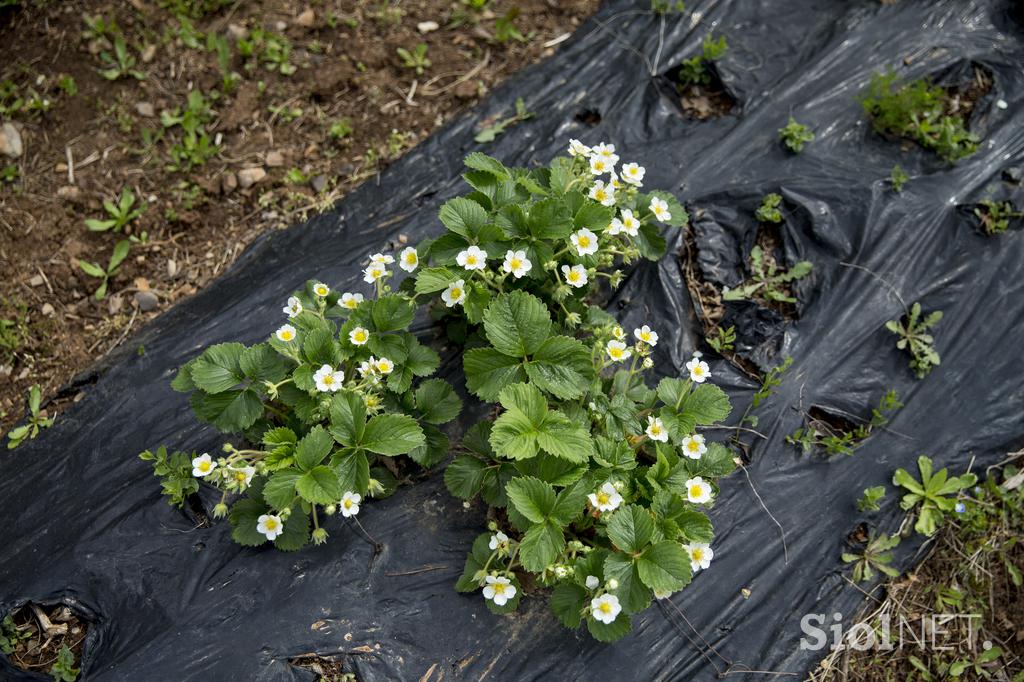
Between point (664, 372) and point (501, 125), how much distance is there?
1377 millimetres

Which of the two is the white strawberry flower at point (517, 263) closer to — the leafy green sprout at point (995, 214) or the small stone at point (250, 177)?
the small stone at point (250, 177)

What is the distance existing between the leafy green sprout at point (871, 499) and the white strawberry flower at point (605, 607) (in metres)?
1.10

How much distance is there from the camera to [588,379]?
6.98 feet

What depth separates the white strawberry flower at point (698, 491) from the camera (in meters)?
2.09

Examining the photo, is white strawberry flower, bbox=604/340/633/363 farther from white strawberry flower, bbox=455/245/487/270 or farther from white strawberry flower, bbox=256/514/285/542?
white strawberry flower, bbox=256/514/285/542

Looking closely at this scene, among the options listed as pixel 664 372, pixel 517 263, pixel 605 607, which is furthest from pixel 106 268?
pixel 605 607

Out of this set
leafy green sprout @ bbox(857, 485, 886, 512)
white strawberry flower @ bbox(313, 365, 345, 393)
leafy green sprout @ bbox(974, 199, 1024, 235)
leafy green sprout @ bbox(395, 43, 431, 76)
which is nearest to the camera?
white strawberry flower @ bbox(313, 365, 345, 393)

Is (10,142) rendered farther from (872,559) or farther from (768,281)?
(872,559)

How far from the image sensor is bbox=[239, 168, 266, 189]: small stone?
3.44 metres

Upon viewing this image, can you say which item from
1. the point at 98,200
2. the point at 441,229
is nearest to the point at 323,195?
the point at 441,229

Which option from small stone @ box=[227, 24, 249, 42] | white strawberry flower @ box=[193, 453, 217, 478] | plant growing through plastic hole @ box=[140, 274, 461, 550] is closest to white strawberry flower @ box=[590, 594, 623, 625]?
plant growing through plastic hole @ box=[140, 274, 461, 550]

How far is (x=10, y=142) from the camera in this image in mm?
3502

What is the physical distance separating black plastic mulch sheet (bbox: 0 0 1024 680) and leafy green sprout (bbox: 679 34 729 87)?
0.07m

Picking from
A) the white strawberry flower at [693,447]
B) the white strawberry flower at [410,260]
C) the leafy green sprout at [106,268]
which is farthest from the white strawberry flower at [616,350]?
the leafy green sprout at [106,268]
